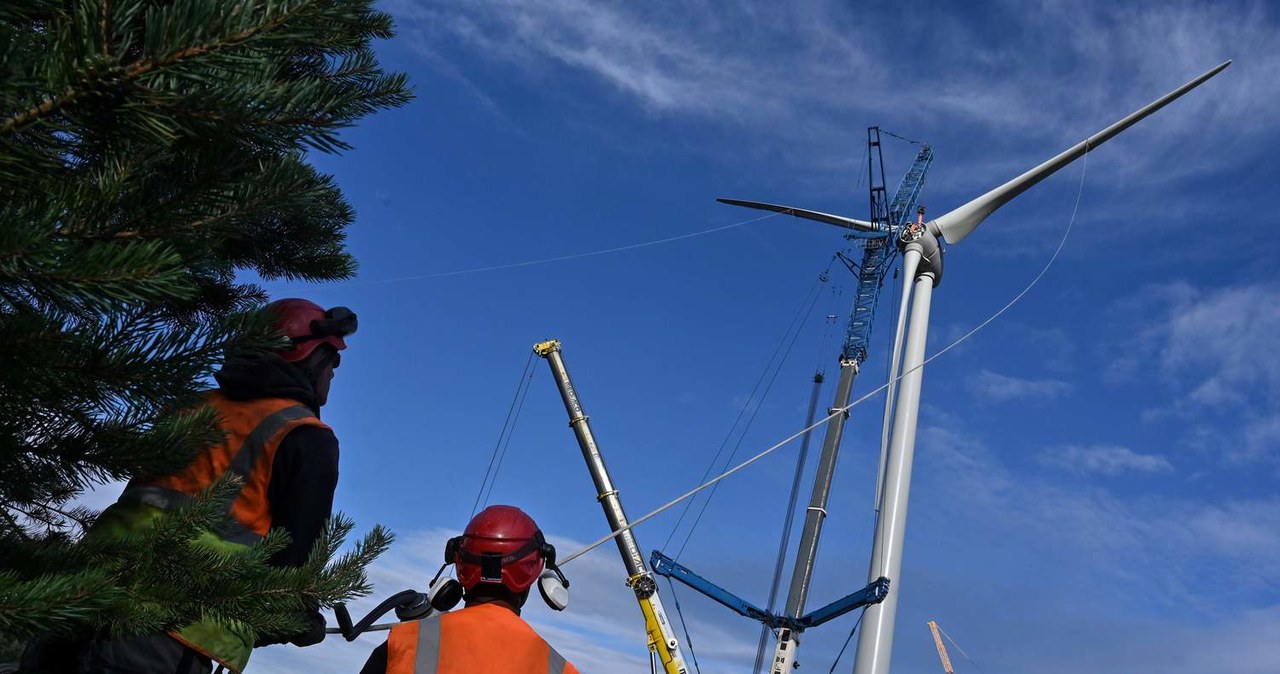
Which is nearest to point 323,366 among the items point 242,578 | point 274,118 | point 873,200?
point 242,578

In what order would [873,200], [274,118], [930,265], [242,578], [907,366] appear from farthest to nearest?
[873,200], [930,265], [907,366], [242,578], [274,118]

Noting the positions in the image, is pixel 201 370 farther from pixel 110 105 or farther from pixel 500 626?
pixel 500 626

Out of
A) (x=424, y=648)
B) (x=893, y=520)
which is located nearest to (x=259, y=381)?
(x=424, y=648)

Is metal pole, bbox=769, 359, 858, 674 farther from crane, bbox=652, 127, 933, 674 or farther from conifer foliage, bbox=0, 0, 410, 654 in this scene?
conifer foliage, bbox=0, 0, 410, 654

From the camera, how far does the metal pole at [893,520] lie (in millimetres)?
31344

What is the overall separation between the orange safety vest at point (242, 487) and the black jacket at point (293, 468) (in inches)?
2.1

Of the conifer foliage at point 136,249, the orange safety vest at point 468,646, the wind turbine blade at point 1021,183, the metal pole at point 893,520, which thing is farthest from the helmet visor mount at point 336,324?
the wind turbine blade at point 1021,183

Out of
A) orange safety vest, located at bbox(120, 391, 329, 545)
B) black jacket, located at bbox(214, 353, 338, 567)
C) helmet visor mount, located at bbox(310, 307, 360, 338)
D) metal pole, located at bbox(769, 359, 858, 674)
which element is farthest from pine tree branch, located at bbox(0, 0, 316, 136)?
metal pole, located at bbox(769, 359, 858, 674)

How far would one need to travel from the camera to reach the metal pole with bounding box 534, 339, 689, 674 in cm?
4156

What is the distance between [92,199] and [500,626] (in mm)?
2391

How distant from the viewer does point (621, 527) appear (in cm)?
4469

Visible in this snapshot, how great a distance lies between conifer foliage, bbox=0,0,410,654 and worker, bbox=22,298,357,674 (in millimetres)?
302

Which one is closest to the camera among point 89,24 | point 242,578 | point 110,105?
point 89,24

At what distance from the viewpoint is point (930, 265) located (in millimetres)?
40719
